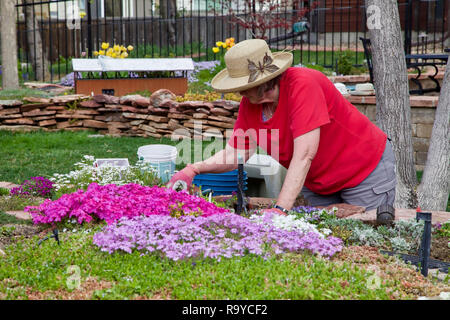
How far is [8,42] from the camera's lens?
10773mm

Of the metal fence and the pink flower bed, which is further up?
the metal fence

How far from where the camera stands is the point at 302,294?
2502 mm

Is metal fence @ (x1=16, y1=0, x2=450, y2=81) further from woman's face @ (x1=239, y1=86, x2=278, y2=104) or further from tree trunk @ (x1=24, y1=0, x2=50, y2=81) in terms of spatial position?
woman's face @ (x1=239, y1=86, x2=278, y2=104)

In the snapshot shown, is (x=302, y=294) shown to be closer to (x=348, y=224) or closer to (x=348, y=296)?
(x=348, y=296)

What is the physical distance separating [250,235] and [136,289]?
0.80m

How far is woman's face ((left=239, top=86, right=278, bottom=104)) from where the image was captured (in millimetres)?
3676

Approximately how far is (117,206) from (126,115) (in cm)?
592

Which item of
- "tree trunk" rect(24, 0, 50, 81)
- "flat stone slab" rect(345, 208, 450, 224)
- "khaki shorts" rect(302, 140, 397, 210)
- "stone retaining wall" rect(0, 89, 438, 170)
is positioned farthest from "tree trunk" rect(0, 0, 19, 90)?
"flat stone slab" rect(345, 208, 450, 224)

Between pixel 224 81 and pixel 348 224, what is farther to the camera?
pixel 224 81

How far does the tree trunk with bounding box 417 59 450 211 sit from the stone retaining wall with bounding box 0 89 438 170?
389cm

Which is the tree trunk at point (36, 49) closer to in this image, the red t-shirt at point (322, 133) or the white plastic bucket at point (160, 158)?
the white plastic bucket at point (160, 158)

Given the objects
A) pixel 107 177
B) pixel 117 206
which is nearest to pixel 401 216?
pixel 117 206

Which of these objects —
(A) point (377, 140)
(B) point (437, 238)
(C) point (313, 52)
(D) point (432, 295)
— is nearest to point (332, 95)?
(A) point (377, 140)

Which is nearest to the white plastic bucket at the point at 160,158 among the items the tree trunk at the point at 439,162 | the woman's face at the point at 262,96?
the woman's face at the point at 262,96
